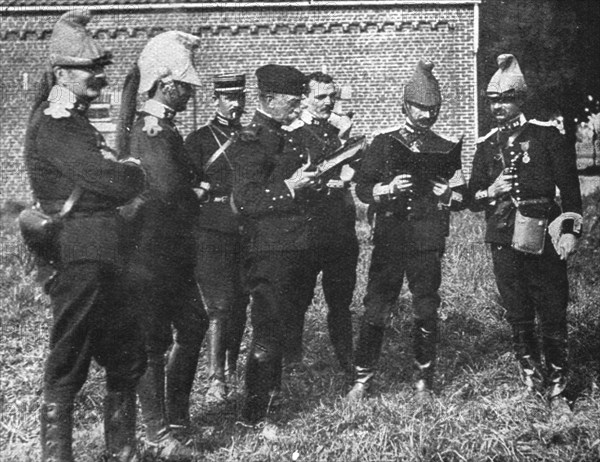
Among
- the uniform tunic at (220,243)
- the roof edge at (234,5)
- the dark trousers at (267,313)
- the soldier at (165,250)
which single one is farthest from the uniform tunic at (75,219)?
the roof edge at (234,5)

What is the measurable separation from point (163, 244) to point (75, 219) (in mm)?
791

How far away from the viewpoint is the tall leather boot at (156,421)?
5.01m

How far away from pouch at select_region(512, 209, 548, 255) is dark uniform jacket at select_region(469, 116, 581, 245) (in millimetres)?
48

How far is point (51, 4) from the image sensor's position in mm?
12359

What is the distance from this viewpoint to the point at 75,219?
14.6ft

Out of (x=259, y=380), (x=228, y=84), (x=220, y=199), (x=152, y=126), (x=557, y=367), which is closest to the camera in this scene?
(x=152, y=126)

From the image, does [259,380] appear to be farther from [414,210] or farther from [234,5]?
[234,5]

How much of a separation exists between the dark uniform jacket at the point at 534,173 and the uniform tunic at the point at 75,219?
9.11 ft

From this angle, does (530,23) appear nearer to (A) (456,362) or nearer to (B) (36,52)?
(A) (456,362)

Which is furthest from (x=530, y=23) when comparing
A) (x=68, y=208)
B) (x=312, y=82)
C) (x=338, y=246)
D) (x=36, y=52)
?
(x=36, y=52)

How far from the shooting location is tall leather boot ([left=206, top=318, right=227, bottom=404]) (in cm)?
632

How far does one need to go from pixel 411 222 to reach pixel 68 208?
2.66 m

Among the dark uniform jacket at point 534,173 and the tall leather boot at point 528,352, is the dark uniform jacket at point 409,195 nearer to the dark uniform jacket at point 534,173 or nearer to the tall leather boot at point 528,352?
the dark uniform jacket at point 534,173

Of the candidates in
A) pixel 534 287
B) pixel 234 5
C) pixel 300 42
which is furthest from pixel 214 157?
pixel 234 5
